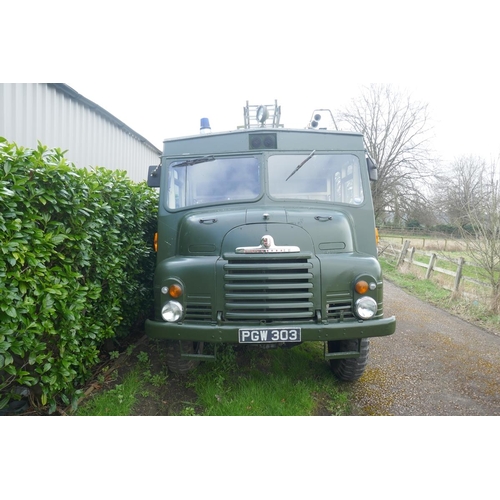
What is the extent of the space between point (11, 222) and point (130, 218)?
1.91 metres

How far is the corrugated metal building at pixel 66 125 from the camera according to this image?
4.26 metres

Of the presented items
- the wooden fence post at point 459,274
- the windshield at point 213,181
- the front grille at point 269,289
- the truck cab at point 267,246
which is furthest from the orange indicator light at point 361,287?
the wooden fence post at point 459,274

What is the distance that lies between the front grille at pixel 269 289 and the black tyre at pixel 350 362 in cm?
64

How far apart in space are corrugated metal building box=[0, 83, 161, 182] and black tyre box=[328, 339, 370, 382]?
4.25 m

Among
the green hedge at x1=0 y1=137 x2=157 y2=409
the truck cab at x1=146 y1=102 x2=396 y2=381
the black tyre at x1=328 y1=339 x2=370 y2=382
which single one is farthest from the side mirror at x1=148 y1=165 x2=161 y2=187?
the black tyre at x1=328 y1=339 x2=370 y2=382

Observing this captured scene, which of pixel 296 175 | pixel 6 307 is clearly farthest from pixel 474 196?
pixel 6 307

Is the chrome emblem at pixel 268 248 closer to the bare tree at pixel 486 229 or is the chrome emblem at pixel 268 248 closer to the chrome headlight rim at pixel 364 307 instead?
the chrome headlight rim at pixel 364 307

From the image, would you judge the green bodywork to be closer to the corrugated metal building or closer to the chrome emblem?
the chrome emblem

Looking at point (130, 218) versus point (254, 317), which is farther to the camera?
point (130, 218)

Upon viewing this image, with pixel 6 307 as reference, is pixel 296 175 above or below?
above

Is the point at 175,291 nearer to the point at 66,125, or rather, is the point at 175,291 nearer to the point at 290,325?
the point at 290,325

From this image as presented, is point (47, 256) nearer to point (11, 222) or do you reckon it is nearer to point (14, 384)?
point (11, 222)

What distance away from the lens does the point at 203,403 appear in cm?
311

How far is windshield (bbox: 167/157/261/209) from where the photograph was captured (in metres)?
3.57
